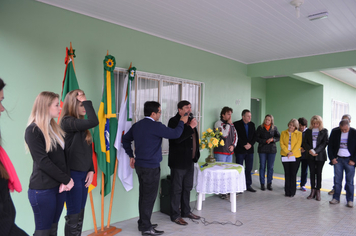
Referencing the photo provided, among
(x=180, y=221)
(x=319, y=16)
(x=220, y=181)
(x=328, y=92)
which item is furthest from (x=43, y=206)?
(x=328, y=92)

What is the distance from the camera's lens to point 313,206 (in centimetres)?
515

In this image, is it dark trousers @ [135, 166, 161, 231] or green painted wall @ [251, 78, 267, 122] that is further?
green painted wall @ [251, 78, 267, 122]

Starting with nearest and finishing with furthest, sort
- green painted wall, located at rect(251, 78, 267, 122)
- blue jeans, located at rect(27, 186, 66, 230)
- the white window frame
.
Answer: blue jeans, located at rect(27, 186, 66, 230)
the white window frame
green painted wall, located at rect(251, 78, 267, 122)

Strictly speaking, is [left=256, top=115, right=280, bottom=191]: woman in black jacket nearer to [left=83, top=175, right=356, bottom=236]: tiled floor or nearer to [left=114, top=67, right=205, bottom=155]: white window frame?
[left=83, top=175, right=356, bottom=236]: tiled floor

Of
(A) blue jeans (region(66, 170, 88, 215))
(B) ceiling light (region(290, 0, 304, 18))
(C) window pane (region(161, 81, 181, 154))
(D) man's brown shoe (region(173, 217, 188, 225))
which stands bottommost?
(D) man's brown shoe (region(173, 217, 188, 225))

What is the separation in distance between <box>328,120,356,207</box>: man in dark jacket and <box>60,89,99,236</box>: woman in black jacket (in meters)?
4.46

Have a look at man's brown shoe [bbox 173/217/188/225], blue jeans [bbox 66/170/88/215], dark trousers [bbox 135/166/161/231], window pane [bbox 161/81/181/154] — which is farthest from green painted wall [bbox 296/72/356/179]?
blue jeans [bbox 66/170/88/215]

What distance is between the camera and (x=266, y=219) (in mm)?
4383

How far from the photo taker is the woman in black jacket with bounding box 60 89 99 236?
260 centimetres

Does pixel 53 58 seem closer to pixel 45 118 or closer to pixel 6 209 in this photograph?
pixel 45 118

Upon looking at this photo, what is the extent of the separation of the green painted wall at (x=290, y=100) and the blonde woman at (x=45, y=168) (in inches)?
303

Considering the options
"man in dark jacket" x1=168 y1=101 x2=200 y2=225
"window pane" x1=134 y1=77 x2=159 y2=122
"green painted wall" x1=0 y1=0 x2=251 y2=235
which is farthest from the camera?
"window pane" x1=134 y1=77 x2=159 y2=122

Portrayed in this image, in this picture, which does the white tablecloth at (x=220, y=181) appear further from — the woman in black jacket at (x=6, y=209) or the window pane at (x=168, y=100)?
the woman in black jacket at (x=6, y=209)

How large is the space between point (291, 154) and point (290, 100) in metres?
3.60
